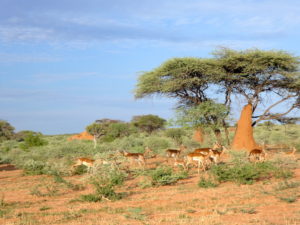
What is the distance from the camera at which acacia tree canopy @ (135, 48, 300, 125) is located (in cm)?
2209

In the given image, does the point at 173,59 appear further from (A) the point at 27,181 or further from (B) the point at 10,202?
(B) the point at 10,202

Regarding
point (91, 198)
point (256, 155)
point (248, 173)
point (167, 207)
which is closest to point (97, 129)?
point (256, 155)

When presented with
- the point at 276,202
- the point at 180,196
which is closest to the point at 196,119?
the point at 180,196

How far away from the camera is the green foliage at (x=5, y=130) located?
4641cm

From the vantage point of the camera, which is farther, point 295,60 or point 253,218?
point 295,60

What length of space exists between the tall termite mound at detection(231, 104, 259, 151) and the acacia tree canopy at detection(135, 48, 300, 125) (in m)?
0.94

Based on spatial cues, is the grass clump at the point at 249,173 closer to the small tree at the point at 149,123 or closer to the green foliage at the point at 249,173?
the green foliage at the point at 249,173

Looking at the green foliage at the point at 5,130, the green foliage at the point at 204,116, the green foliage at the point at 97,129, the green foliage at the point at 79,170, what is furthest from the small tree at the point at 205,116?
the green foliage at the point at 5,130

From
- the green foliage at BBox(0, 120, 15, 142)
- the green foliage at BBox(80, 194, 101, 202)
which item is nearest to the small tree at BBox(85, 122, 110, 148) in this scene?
the green foliage at BBox(0, 120, 15, 142)

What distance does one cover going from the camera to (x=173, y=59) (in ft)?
77.7

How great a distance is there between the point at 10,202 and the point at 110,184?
3202mm

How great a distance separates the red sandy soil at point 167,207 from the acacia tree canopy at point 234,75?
1016 cm

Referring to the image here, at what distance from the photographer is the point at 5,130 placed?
4759 cm

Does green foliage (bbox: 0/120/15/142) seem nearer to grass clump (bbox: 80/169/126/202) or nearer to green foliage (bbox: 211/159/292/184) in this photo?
grass clump (bbox: 80/169/126/202)
